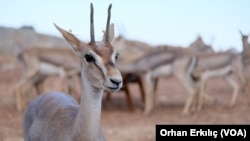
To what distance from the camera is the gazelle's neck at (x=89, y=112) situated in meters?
4.07

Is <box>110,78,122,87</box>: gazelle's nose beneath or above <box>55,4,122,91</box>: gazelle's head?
beneath

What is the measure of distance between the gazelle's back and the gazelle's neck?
12.2 inches

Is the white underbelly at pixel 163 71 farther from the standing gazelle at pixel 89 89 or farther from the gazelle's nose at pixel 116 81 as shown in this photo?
the gazelle's nose at pixel 116 81

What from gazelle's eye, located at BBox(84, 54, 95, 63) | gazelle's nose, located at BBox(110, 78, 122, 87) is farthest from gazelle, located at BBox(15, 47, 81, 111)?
gazelle's nose, located at BBox(110, 78, 122, 87)

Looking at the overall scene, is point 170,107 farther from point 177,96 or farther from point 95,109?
point 95,109

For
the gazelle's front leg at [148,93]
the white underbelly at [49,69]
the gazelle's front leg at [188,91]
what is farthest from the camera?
the white underbelly at [49,69]

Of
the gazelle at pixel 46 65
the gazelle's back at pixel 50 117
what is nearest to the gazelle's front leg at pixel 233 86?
the gazelle at pixel 46 65

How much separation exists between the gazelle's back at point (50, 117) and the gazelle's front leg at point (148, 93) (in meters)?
5.90

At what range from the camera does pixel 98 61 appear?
3930 millimetres

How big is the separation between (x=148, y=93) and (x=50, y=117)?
6.81 metres

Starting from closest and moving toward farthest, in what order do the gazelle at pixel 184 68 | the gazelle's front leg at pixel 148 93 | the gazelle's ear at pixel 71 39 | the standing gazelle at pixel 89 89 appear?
the standing gazelle at pixel 89 89 < the gazelle's ear at pixel 71 39 < the gazelle's front leg at pixel 148 93 < the gazelle at pixel 184 68

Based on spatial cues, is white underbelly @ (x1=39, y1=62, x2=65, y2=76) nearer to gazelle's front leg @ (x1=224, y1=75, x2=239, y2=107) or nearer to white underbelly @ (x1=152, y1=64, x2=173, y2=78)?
white underbelly @ (x1=152, y1=64, x2=173, y2=78)

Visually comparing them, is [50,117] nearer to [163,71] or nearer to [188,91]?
[188,91]

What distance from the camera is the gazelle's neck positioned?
4.07 m
